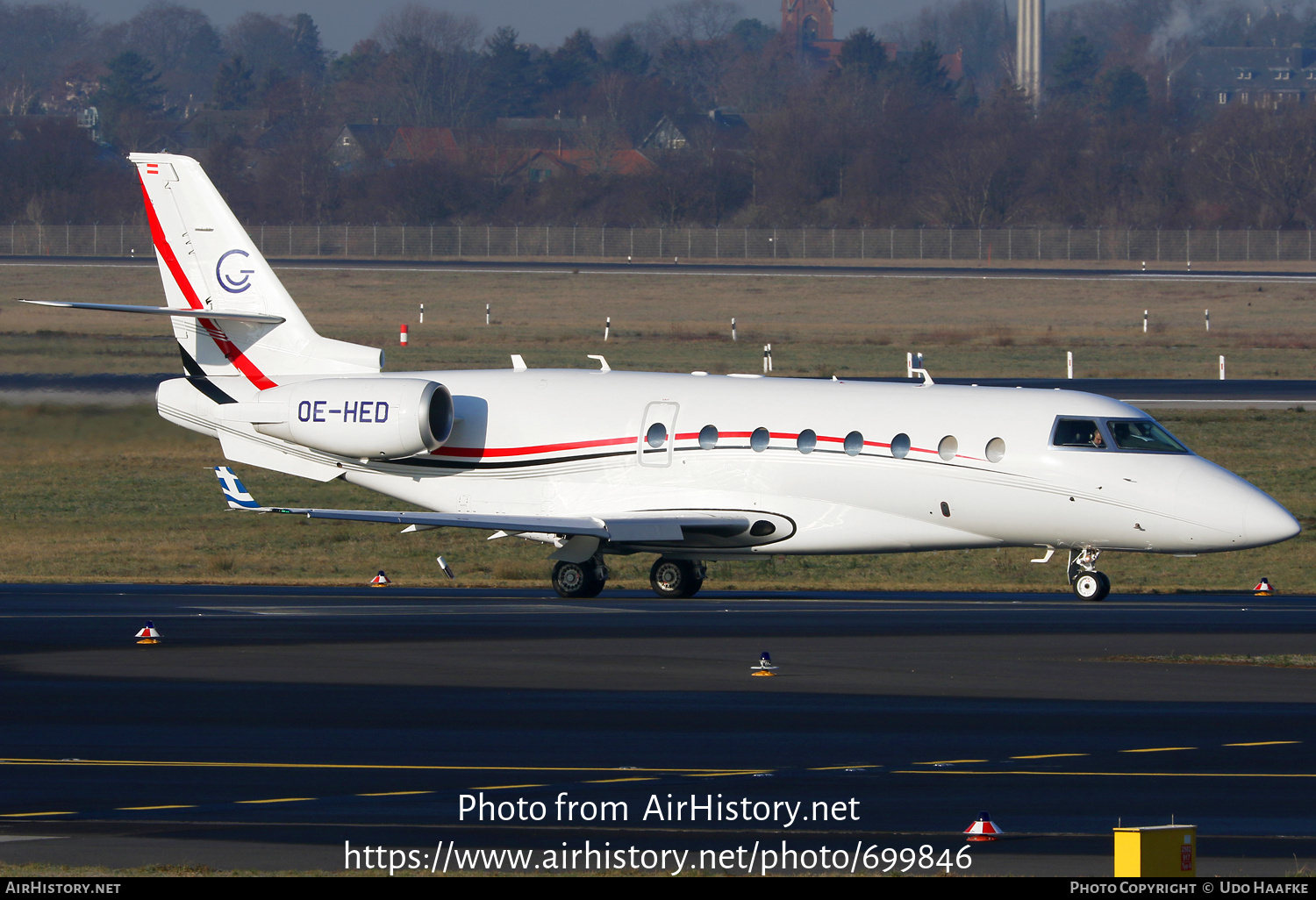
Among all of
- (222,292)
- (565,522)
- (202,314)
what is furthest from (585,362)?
(565,522)

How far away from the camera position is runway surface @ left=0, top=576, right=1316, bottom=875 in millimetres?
12633

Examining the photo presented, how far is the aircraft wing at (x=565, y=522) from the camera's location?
26.8 meters

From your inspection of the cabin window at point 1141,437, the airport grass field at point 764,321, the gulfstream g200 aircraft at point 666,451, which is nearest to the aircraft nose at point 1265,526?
the gulfstream g200 aircraft at point 666,451

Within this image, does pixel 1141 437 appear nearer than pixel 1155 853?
No

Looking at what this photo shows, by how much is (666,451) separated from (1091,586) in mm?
6300

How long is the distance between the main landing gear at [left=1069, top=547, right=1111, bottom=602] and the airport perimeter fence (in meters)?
95.3

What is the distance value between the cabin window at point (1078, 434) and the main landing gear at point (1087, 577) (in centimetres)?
152

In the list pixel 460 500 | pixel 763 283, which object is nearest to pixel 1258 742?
pixel 460 500

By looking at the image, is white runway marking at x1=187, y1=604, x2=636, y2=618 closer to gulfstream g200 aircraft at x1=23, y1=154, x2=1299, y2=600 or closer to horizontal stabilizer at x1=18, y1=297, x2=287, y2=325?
gulfstream g200 aircraft at x1=23, y1=154, x2=1299, y2=600

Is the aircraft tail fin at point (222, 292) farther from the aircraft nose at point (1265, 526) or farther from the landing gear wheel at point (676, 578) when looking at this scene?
the aircraft nose at point (1265, 526)

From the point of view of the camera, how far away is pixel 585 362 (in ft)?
212

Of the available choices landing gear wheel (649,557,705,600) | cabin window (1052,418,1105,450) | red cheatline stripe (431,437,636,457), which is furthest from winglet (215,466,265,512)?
cabin window (1052,418,1105,450)

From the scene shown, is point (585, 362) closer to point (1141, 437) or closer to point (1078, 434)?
point (1078, 434)

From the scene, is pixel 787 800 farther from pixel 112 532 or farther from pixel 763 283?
pixel 763 283
